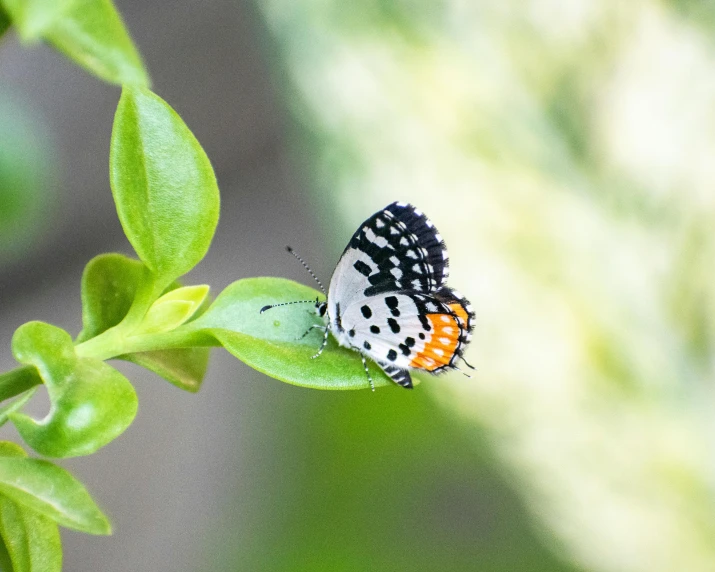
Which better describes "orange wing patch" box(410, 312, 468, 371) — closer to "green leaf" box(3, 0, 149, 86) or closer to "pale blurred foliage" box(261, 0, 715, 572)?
"green leaf" box(3, 0, 149, 86)

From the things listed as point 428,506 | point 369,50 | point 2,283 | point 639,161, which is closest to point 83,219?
point 2,283

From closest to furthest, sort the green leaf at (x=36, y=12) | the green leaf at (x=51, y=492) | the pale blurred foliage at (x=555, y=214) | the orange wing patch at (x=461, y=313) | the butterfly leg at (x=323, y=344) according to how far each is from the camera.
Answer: the green leaf at (x=36, y=12)
the green leaf at (x=51, y=492)
the butterfly leg at (x=323, y=344)
the orange wing patch at (x=461, y=313)
the pale blurred foliage at (x=555, y=214)

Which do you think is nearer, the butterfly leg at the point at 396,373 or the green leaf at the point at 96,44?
the green leaf at the point at 96,44

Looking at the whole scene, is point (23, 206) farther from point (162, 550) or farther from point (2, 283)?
→ point (162, 550)

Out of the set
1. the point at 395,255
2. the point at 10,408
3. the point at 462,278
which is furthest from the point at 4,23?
the point at 462,278

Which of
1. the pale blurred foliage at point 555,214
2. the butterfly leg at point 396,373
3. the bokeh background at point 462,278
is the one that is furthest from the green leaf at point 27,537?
the pale blurred foliage at point 555,214

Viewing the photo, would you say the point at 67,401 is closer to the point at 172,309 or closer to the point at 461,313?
the point at 172,309

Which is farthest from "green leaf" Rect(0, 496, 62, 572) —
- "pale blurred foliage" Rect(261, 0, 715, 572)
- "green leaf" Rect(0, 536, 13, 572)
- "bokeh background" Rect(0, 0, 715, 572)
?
"pale blurred foliage" Rect(261, 0, 715, 572)

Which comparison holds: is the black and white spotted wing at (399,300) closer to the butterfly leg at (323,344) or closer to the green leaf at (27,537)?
the butterfly leg at (323,344)
